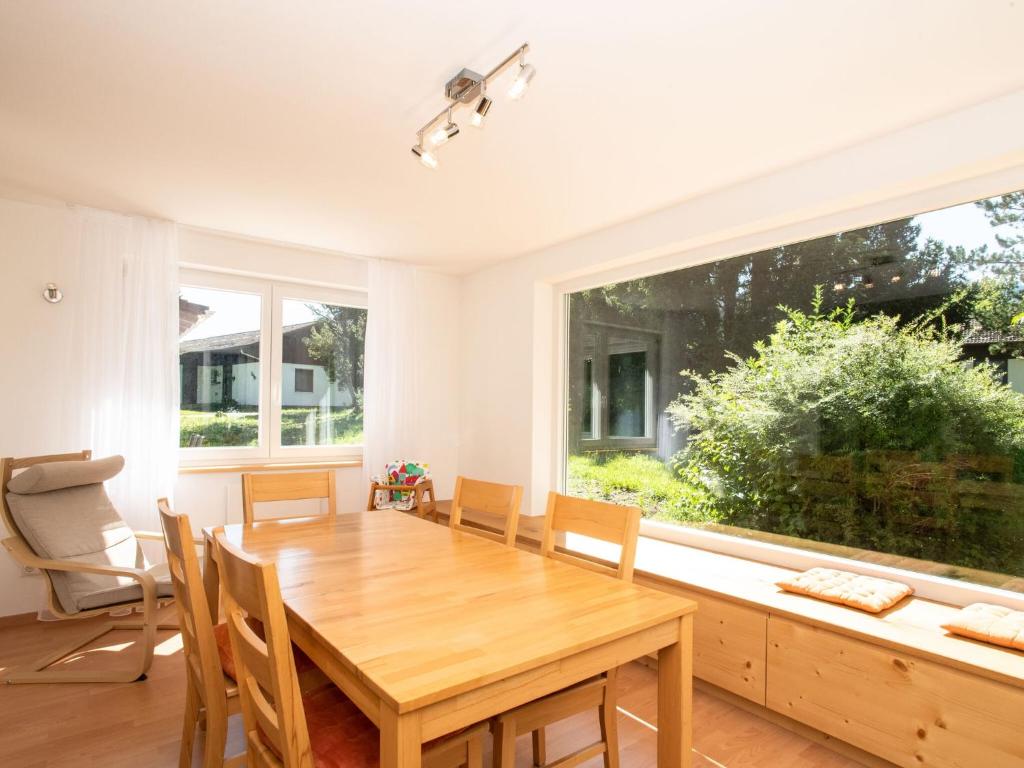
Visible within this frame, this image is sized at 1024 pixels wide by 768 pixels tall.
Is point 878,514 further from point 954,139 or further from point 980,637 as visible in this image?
point 954,139

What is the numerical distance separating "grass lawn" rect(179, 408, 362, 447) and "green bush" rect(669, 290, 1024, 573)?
110 inches

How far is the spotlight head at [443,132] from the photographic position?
2188 millimetres

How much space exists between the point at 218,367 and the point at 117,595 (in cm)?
190

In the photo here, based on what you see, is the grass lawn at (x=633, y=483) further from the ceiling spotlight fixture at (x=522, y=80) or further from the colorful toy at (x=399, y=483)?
the ceiling spotlight fixture at (x=522, y=80)

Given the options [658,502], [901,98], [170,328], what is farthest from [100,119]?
[658,502]

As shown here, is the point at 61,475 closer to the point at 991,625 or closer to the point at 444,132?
the point at 444,132

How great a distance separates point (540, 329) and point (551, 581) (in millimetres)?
2816

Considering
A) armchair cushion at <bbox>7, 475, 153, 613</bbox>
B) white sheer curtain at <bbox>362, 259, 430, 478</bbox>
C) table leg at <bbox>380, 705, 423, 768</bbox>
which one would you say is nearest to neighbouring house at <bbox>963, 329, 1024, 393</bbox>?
table leg at <bbox>380, 705, 423, 768</bbox>

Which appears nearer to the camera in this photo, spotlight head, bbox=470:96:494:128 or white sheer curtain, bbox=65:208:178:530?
spotlight head, bbox=470:96:494:128

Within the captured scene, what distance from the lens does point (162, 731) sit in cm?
230

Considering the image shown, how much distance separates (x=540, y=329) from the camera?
444 centimetres

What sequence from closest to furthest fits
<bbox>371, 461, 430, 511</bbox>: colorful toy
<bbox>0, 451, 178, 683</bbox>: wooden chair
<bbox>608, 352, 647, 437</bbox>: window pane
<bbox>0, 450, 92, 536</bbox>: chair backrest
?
1. <bbox>0, 451, 178, 683</bbox>: wooden chair
2. <bbox>0, 450, 92, 536</bbox>: chair backrest
3. <bbox>608, 352, 647, 437</bbox>: window pane
4. <bbox>371, 461, 430, 511</bbox>: colorful toy

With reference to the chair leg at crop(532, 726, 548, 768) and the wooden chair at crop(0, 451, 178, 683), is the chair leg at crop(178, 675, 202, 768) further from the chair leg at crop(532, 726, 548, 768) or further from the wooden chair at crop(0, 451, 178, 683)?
the chair leg at crop(532, 726, 548, 768)

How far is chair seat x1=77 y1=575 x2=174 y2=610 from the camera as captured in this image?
2.73 metres
